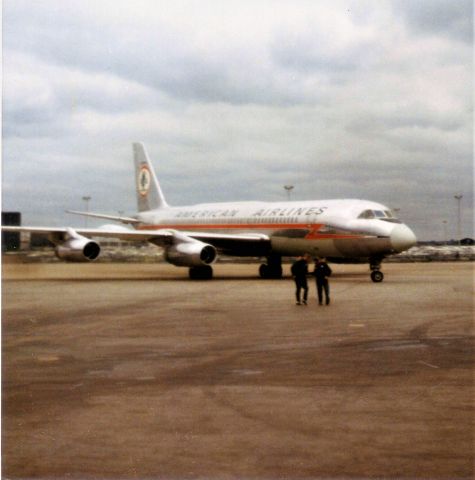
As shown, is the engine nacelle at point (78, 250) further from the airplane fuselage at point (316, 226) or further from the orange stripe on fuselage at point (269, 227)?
A: the orange stripe on fuselage at point (269, 227)

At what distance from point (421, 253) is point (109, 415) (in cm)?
6802

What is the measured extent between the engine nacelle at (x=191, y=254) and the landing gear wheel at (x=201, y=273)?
76.8 inches

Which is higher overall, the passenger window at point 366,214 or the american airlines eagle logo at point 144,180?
the american airlines eagle logo at point 144,180

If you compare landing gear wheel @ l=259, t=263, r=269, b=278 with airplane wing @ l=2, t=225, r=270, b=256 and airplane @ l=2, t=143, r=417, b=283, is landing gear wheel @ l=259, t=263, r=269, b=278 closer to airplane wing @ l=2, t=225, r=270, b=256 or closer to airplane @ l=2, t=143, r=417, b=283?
airplane @ l=2, t=143, r=417, b=283

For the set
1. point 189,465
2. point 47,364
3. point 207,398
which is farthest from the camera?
point 47,364

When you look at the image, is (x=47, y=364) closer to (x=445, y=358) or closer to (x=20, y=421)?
(x=20, y=421)

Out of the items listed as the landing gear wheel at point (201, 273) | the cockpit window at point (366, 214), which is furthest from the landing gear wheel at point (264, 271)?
the cockpit window at point (366, 214)

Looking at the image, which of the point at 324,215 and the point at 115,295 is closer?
the point at 115,295

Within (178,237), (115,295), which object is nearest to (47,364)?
(115,295)

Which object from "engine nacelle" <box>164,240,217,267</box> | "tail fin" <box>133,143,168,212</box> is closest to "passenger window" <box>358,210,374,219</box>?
"engine nacelle" <box>164,240,217,267</box>

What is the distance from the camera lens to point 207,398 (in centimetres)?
828

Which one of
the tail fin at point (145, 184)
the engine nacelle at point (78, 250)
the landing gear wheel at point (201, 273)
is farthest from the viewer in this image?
the tail fin at point (145, 184)

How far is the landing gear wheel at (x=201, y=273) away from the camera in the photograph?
33406 mm

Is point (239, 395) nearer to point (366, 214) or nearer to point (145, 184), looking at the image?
point (366, 214)
